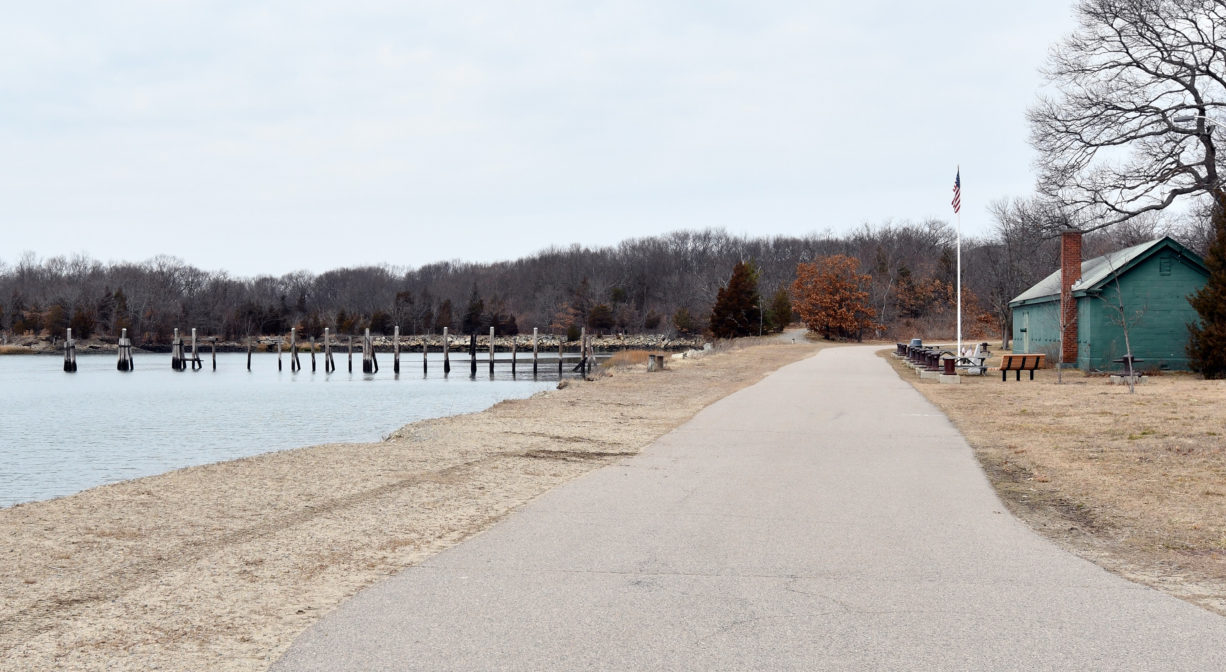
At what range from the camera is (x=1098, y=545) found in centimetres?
768

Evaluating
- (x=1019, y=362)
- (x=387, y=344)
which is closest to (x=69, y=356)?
(x=387, y=344)

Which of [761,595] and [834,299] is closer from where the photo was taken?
Answer: [761,595]

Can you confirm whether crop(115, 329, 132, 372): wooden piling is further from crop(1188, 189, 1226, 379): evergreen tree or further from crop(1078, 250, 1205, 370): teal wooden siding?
crop(1188, 189, 1226, 379): evergreen tree

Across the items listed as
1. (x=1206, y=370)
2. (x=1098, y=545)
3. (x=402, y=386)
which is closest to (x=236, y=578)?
(x=1098, y=545)

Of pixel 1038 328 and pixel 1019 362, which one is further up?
pixel 1038 328

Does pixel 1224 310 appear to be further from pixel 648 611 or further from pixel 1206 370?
pixel 648 611

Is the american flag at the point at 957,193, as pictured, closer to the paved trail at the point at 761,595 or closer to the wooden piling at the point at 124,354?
the paved trail at the point at 761,595

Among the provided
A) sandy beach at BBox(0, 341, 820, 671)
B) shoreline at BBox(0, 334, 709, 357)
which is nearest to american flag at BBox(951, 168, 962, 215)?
sandy beach at BBox(0, 341, 820, 671)

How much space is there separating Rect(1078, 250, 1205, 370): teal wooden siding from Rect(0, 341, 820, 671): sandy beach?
931 inches

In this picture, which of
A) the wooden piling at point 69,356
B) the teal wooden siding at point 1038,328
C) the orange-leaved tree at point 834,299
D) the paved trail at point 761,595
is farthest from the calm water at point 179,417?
the orange-leaved tree at point 834,299

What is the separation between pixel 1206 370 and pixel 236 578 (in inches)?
1190

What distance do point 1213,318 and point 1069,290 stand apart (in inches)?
207

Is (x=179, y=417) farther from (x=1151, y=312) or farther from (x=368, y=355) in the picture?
(x=368, y=355)

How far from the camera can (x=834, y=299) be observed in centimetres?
7994
